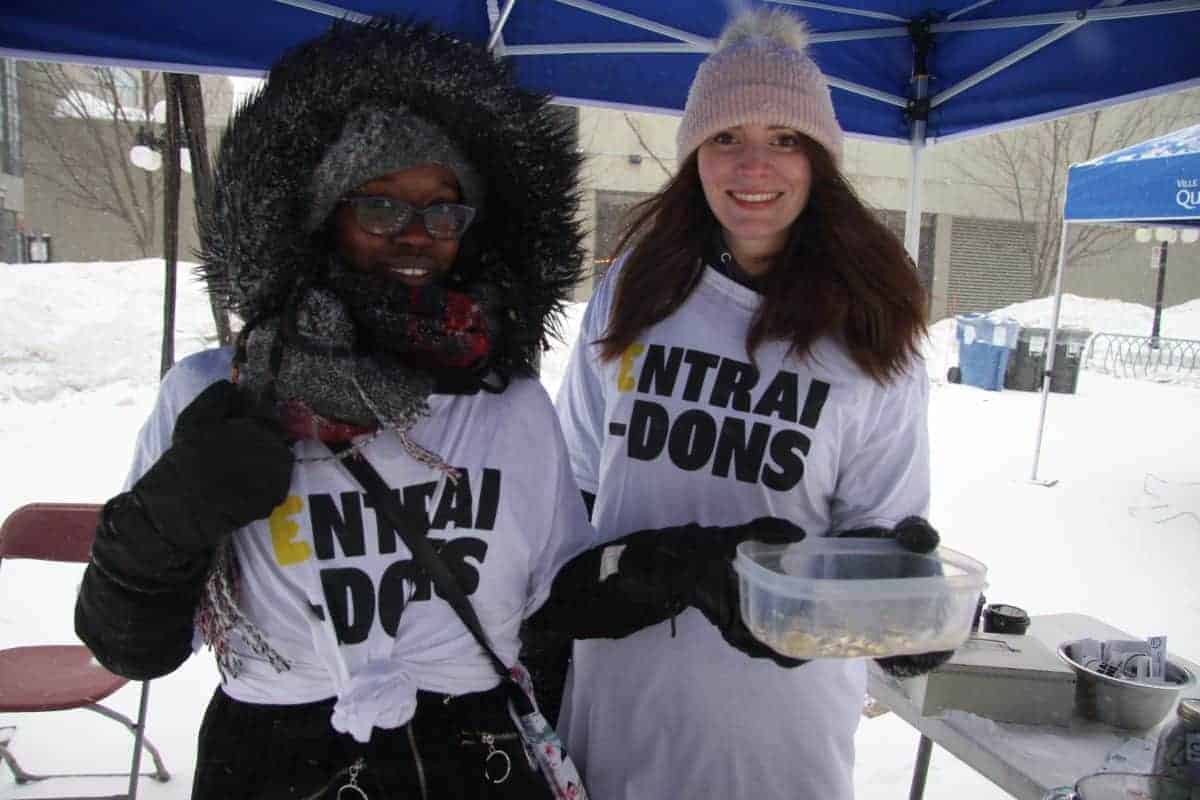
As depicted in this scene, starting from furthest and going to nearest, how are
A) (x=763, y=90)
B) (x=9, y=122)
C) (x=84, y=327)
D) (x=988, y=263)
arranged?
(x=988, y=263)
(x=9, y=122)
(x=84, y=327)
(x=763, y=90)

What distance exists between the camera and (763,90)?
1510 millimetres

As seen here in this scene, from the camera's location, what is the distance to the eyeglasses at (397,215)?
1257mm

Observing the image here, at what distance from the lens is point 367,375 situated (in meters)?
1.20

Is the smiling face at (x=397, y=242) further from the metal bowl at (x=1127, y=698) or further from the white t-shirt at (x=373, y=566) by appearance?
the metal bowl at (x=1127, y=698)

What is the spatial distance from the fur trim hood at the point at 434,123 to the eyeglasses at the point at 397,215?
0.08m

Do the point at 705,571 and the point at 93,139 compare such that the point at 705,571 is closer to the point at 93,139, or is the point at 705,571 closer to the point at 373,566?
the point at 373,566

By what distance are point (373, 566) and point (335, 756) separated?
0.90 feet

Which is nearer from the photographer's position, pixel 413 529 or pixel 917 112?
pixel 413 529

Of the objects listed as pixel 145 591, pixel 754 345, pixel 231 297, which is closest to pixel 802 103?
pixel 754 345

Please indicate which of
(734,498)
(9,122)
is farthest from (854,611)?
(9,122)

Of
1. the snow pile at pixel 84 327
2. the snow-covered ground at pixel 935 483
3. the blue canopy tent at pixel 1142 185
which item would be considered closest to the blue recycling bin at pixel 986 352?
the snow-covered ground at pixel 935 483

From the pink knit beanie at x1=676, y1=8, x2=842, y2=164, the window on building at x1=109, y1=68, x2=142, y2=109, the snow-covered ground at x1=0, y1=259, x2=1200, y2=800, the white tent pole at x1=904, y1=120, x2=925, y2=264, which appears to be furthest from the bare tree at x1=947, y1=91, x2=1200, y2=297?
the pink knit beanie at x1=676, y1=8, x2=842, y2=164

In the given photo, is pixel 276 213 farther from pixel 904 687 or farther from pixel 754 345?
pixel 904 687

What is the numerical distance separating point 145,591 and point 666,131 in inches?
856
